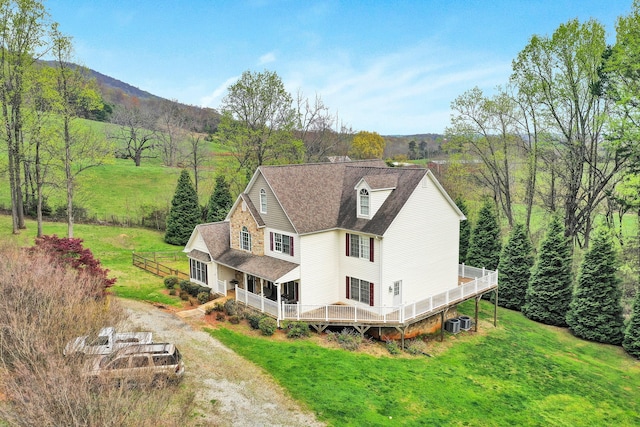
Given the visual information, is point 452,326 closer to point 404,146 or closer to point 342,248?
point 342,248

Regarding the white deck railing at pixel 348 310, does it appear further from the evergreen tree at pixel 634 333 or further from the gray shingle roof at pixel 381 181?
the evergreen tree at pixel 634 333

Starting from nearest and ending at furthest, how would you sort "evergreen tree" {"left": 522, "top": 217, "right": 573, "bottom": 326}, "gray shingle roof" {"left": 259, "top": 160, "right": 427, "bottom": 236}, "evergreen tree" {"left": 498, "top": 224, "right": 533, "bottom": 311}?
"gray shingle roof" {"left": 259, "top": 160, "right": 427, "bottom": 236}
"evergreen tree" {"left": 522, "top": 217, "right": 573, "bottom": 326}
"evergreen tree" {"left": 498, "top": 224, "right": 533, "bottom": 311}

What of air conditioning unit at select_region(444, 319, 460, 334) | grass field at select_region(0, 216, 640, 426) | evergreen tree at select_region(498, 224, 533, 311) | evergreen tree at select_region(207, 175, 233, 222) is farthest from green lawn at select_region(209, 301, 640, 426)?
evergreen tree at select_region(207, 175, 233, 222)

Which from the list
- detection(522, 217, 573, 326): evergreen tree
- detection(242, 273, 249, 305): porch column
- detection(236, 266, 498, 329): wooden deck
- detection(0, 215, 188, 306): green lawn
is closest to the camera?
detection(236, 266, 498, 329): wooden deck

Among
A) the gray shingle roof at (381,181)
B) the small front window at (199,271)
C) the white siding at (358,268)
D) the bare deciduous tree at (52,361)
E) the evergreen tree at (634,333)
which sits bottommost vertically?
the evergreen tree at (634,333)

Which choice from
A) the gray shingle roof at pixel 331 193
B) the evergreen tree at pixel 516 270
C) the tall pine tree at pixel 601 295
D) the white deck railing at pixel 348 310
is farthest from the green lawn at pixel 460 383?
the evergreen tree at pixel 516 270

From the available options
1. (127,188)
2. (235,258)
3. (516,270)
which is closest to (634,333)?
(516,270)

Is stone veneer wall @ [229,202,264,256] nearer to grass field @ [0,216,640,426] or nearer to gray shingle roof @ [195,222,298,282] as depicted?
gray shingle roof @ [195,222,298,282]
